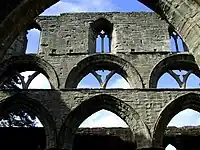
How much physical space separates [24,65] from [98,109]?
259 cm

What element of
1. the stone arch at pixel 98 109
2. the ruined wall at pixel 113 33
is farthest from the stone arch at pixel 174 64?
the stone arch at pixel 98 109

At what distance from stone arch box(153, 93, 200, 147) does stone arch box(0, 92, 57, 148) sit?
8.46 feet

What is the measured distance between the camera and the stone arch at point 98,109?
335 inches

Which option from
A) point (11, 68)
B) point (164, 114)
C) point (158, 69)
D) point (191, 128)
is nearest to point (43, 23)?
point (11, 68)

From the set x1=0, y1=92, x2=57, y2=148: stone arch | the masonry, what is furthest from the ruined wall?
x1=0, y1=92, x2=57, y2=148: stone arch

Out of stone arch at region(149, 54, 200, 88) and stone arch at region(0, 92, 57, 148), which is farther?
stone arch at region(149, 54, 200, 88)

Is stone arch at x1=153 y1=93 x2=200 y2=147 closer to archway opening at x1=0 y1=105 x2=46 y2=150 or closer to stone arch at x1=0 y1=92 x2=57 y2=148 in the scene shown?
stone arch at x1=0 y1=92 x2=57 y2=148

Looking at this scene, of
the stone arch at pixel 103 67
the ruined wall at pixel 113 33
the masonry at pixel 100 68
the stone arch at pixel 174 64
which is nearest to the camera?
the masonry at pixel 100 68

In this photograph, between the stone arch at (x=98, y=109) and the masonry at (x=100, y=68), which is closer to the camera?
the stone arch at (x=98, y=109)

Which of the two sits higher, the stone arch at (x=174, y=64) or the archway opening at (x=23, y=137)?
the stone arch at (x=174, y=64)

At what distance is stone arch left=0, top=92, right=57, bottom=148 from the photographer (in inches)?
339

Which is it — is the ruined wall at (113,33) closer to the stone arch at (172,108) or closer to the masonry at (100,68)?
the masonry at (100,68)

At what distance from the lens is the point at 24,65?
9898 mm

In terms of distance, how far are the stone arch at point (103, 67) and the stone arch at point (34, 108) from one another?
40.7 inches
